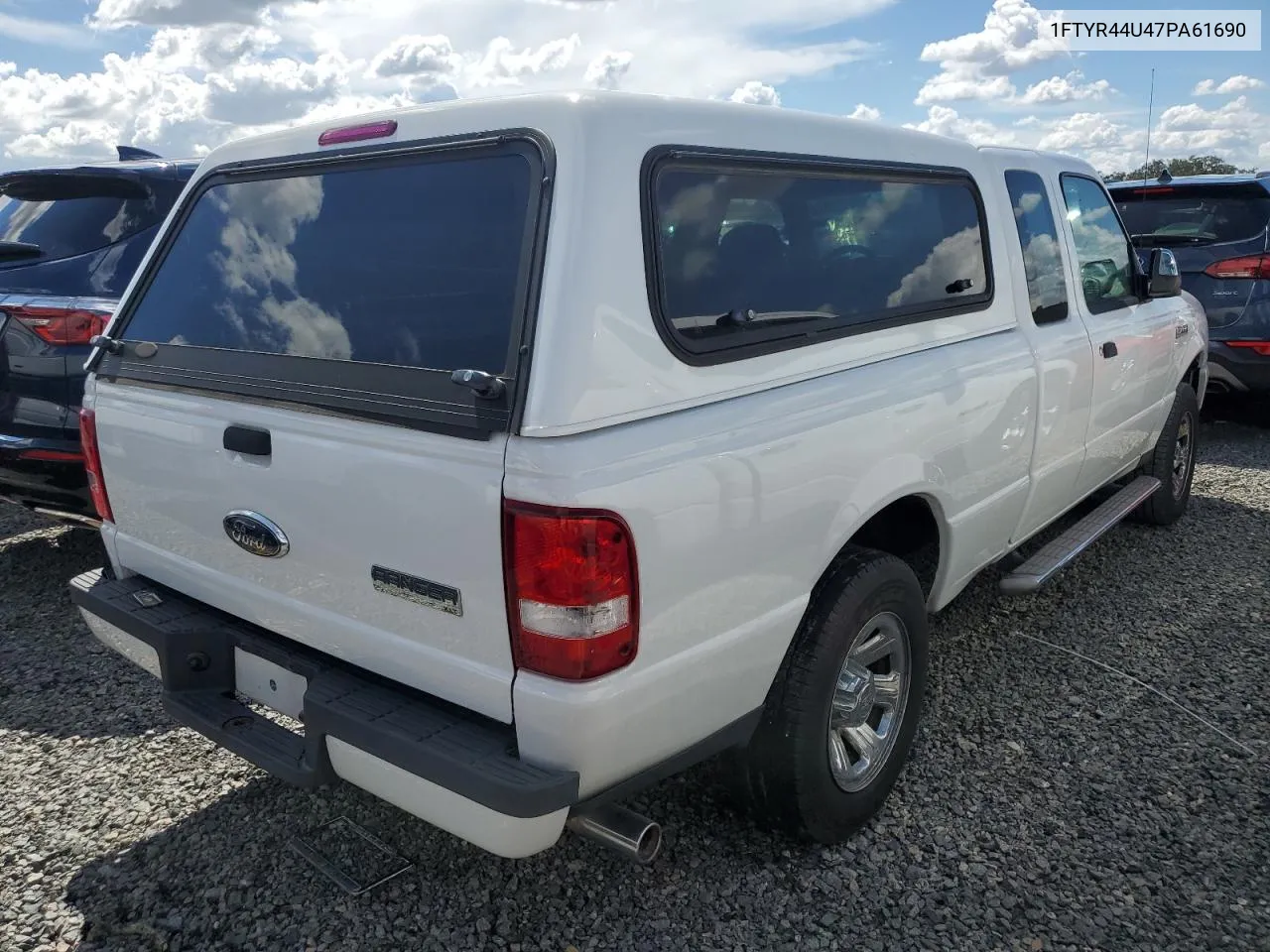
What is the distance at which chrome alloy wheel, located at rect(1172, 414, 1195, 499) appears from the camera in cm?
549

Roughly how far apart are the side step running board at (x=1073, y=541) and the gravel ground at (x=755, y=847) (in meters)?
0.40

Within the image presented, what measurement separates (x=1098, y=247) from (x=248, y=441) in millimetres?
3607

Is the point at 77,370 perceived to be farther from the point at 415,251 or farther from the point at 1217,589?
the point at 1217,589

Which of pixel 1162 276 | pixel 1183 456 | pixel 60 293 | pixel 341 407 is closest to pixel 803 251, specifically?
pixel 341 407

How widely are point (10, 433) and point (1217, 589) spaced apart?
542 centimetres

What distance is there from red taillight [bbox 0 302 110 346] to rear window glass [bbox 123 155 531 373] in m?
1.52

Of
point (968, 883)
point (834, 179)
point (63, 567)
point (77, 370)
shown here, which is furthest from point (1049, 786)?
point (63, 567)

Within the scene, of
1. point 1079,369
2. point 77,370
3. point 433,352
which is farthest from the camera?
point 77,370

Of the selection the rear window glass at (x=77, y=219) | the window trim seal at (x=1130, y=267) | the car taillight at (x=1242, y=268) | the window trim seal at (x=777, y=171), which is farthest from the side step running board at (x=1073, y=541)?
the rear window glass at (x=77, y=219)

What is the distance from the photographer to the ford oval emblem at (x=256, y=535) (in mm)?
2363

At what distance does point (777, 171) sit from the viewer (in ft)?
8.50

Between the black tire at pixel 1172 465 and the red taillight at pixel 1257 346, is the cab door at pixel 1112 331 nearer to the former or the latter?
the black tire at pixel 1172 465

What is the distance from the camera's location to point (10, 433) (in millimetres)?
4270

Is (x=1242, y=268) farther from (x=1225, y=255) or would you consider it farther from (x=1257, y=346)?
(x=1257, y=346)
